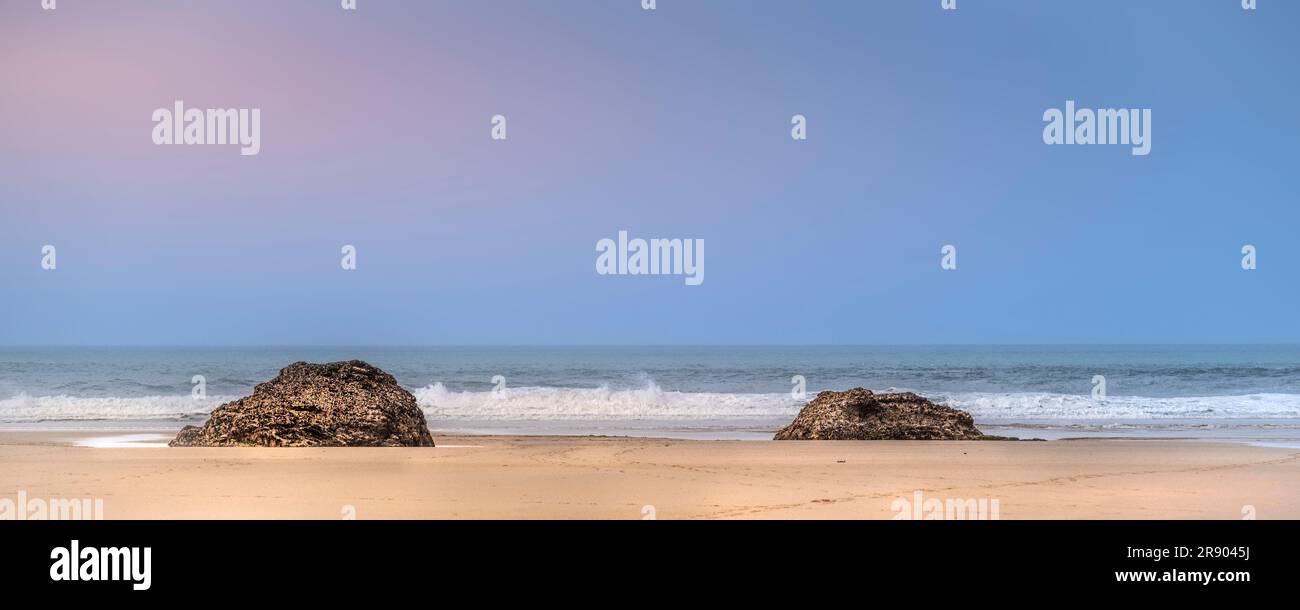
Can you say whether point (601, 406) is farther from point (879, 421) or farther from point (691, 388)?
point (879, 421)

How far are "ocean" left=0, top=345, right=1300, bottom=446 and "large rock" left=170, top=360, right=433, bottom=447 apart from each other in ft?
20.6

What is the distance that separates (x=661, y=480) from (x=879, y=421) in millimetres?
6149

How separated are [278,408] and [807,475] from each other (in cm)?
653

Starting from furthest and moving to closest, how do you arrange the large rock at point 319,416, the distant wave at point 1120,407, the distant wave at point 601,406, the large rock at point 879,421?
the distant wave at point 601,406 → the distant wave at point 1120,407 → the large rock at point 879,421 → the large rock at point 319,416

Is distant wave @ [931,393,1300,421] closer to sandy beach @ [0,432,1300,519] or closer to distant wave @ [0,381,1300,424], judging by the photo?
distant wave @ [0,381,1300,424]

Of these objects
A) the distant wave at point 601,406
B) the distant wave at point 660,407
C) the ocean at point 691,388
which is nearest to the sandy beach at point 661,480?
the ocean at point 691,388

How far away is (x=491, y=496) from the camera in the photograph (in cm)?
682

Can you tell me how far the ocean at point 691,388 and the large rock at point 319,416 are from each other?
20.6 ft

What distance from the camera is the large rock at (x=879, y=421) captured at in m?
13.1

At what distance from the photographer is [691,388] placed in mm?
42750

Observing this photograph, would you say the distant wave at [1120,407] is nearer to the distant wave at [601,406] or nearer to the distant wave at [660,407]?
the distant wave at [660,407]

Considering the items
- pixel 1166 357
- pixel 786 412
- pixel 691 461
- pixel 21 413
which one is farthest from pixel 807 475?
pixel 1166 357
